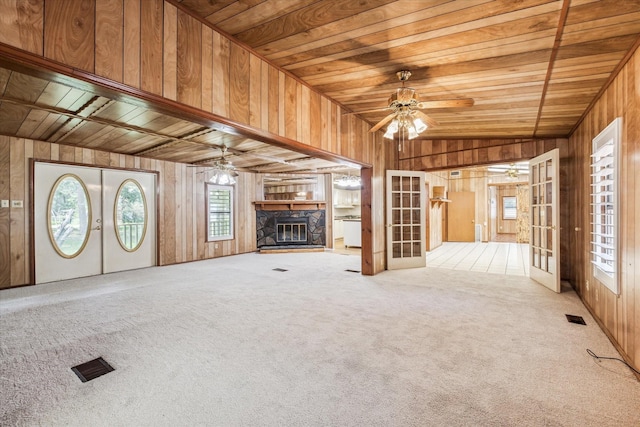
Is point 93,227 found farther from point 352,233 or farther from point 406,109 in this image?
point 352,233

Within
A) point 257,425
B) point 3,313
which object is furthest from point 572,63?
point 3,313

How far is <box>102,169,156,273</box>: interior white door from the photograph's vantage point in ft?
17.2

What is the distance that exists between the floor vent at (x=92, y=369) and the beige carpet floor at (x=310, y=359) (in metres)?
0.05

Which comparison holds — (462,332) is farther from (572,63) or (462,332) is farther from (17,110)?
(17,110)

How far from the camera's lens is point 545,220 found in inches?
165

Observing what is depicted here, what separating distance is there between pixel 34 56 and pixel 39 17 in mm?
218

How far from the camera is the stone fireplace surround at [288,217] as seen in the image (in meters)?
8.09

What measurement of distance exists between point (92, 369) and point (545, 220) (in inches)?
221

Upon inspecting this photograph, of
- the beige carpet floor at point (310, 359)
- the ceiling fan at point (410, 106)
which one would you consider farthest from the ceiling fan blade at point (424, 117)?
the beige carpet floor at point (310, 359)

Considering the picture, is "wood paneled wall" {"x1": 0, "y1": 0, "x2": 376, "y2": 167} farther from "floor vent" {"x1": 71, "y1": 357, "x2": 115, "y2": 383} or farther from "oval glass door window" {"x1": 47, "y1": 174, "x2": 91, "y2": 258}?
"oval glass door window" {"x1": 47, "y1": 174, "x2": 91, "y2": 258}

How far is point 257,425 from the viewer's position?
4.84ft

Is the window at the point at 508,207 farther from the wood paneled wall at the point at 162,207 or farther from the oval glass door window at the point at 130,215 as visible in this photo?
the oval glass door window at the point at 130,215

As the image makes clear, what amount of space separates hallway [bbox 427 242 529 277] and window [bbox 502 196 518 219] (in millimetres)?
5867

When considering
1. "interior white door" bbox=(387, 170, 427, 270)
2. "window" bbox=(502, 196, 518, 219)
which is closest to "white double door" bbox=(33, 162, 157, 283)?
"interior white door" bbox=(387, 170, 427, 270)
